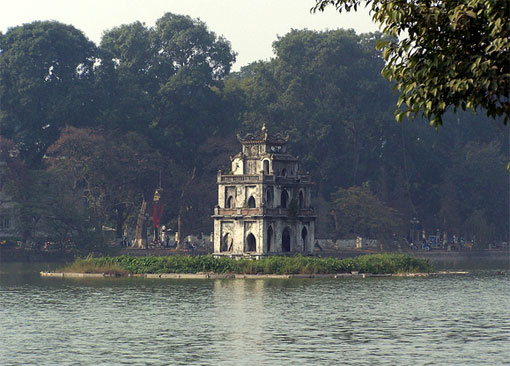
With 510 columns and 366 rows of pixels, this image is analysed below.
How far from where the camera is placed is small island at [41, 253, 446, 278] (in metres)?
80.8

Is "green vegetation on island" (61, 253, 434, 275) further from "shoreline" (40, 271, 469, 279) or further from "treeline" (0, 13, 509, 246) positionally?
"treeline" (0, 13, 509, 246)

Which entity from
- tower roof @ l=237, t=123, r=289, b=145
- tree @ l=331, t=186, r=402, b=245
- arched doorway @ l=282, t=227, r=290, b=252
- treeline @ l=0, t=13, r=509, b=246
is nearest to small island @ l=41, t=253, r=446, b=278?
arched doorway @ l=282, t=227, r=290, b=252

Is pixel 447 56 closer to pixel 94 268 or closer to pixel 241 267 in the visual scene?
pixel 241 267

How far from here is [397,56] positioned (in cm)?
2342

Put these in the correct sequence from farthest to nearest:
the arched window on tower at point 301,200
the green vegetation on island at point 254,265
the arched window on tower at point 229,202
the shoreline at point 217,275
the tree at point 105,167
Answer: the tree at point 105,167 < the arched window on tower at point 301,200 < the arched window on tower at point 229,202 < the green vegetation on island at point 254,265 < the shoreline at point 217,275

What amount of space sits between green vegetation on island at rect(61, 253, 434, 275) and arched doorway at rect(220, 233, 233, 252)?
681 centimetres

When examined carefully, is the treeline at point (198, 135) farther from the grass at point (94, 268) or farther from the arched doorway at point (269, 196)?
the arched doorway at point (269, 196)

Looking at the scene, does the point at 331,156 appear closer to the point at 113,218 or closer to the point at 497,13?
the point at 113,218

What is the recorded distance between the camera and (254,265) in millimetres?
81000

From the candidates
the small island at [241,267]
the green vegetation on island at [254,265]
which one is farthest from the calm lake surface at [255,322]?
the green vegetation on island at [254,265]

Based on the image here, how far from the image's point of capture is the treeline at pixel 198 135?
113688 millimetres

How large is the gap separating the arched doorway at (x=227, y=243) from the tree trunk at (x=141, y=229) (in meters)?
29.7

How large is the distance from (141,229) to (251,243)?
32760 millimetres

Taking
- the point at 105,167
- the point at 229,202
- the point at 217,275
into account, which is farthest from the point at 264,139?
the point at 105,167
